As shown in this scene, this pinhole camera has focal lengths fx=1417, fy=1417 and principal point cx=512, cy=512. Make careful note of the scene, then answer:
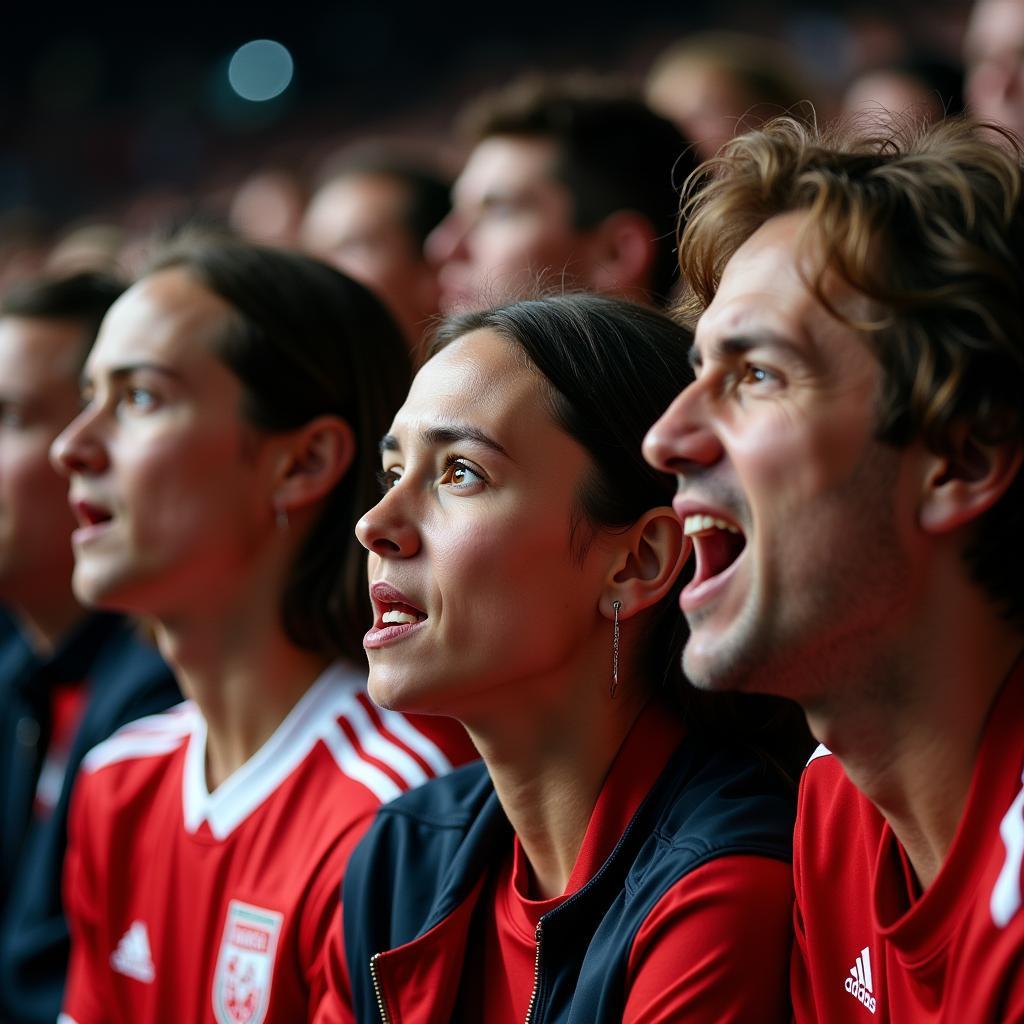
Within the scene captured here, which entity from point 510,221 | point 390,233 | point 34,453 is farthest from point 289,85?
point 34,453

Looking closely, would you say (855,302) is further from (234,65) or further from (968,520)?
(234,65)

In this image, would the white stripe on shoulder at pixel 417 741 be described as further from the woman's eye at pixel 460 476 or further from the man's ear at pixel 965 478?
the man's ear at pixel 965 478

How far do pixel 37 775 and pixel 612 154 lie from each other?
2177 mm

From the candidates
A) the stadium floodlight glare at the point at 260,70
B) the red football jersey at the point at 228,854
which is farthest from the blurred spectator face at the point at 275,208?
the stadium floodlight glare at the point at 260,70

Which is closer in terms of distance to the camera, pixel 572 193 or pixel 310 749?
pixel 310 749

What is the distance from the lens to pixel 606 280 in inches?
137

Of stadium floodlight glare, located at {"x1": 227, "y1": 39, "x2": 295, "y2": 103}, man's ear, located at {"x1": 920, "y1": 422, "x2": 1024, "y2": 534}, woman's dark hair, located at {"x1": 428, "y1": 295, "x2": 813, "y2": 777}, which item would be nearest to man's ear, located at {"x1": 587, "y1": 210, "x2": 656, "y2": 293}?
woman's dark hair, located at {"x1": 428, "y1": 295, "x2": 813, "y2": 777}

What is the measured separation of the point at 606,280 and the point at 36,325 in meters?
1.48

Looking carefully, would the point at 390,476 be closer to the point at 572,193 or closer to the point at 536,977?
the point at 536,977

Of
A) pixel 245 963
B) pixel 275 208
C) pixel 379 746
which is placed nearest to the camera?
pixel 245 963

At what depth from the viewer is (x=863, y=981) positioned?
1.61 metres

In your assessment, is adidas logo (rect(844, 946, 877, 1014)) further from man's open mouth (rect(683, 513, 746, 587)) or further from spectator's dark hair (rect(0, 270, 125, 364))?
spectator's dark hair (rect(0, 270, 125, 364))

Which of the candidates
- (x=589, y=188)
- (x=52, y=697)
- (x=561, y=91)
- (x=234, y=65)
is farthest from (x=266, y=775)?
(x=234, y=65)

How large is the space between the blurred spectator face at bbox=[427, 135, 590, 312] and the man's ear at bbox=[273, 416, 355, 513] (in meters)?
0.82
